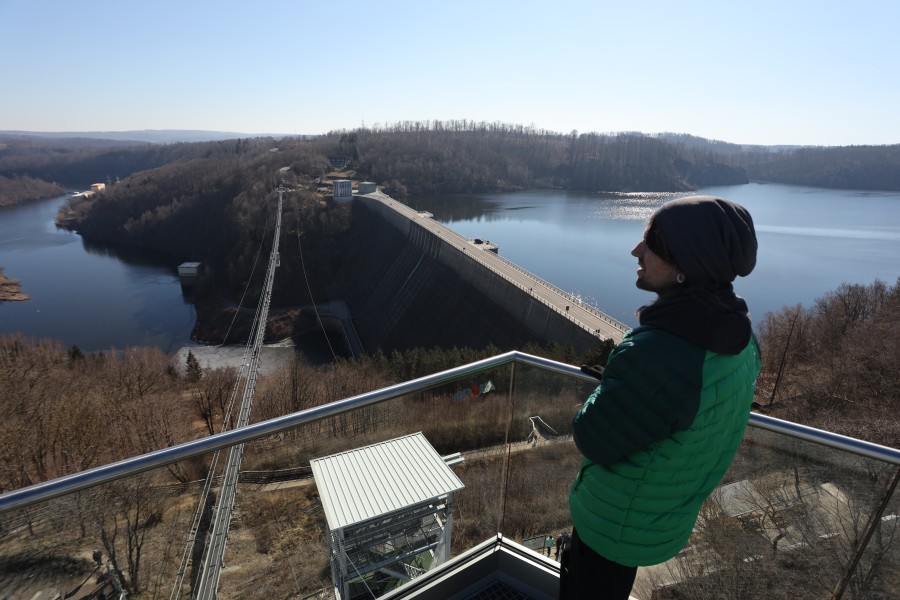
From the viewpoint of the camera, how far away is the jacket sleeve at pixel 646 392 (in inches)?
40.4

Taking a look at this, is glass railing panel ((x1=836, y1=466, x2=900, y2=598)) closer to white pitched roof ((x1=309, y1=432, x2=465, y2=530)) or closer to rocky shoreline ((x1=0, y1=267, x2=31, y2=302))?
white pitched roof ((x1=309, y1=432, x2=465, y2=530))

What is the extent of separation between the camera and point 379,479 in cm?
222

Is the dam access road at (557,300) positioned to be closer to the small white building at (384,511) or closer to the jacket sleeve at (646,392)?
the small white building at (384,511)

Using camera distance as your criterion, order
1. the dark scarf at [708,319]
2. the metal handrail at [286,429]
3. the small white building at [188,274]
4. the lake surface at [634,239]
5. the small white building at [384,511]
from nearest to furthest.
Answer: the dark scarf at [708,319] → the metal handrail at [286,429] → the small white building at [384,511] → the lake surface at [634,239] → the small white building at [188,274]

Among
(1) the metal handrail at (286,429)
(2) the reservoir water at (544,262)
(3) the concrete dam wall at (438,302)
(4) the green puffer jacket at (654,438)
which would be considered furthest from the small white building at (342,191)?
(4) the green puffer jacket at (654,438)

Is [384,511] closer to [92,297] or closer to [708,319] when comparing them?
[708,319]

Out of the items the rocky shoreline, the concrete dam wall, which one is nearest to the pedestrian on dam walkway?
the concrete dam wall

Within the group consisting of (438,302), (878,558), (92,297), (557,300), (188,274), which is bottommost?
(92,297)

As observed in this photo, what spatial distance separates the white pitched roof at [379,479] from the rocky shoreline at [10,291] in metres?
44.5

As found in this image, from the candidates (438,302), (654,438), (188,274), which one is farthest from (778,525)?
(188,274)

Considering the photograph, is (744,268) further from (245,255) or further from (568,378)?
(245,255)

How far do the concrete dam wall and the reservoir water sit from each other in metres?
7.89

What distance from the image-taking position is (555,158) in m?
94.5

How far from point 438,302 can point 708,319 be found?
22987mm
